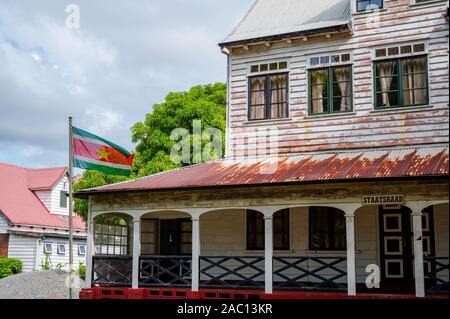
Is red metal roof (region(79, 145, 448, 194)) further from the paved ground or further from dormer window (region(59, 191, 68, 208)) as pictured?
dormer window (region(59, 191, 68, 208))

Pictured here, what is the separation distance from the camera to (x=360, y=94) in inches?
722

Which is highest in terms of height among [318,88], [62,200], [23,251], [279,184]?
[318,88]

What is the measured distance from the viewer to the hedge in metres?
31.8

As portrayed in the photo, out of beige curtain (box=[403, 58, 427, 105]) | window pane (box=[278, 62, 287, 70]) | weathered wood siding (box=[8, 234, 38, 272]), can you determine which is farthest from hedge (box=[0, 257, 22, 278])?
beige curtain (box=[403, 58, 427, 105])

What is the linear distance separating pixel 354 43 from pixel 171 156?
15.4 m

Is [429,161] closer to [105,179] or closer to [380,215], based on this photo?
[380,215]

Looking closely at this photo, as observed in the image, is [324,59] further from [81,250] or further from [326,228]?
[81,250]

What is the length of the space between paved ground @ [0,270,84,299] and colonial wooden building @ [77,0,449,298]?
6.14 m

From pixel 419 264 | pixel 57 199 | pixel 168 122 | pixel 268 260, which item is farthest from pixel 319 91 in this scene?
pixel 57 199

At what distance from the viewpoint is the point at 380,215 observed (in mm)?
17344

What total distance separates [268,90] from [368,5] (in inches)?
156

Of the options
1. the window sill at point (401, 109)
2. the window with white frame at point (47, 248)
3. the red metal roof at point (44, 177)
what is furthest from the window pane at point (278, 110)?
the red metal roof at point (44, 177)

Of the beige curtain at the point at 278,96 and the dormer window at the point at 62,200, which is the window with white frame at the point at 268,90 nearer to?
the beige curtain at the point at 278,96
